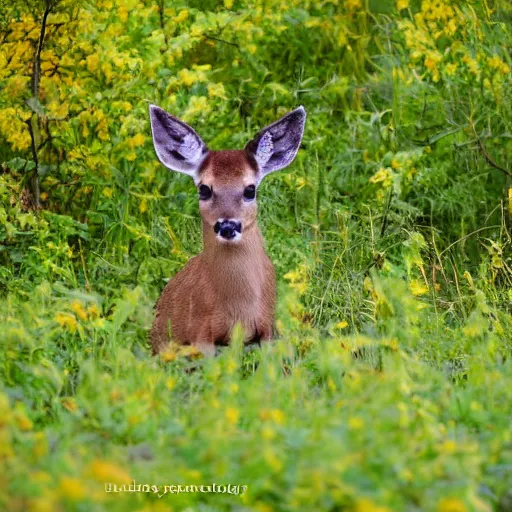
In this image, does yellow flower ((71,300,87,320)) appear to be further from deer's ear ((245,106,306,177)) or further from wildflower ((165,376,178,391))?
deer's ear ((245,106,306,177))

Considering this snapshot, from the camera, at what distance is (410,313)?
575cm

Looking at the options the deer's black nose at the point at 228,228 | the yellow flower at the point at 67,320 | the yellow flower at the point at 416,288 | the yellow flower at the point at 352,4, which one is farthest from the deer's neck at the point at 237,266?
the yellow flower at the point at 352,4

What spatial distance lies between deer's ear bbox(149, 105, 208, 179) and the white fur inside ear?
0.28m

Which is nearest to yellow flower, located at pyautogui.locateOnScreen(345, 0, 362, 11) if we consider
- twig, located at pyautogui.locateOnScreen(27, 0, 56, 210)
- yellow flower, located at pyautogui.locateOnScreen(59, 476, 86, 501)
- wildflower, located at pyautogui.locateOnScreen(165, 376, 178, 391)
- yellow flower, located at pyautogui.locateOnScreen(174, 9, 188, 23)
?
yellow flower, located at pyautogui.locateOnScreen(174, 9, 188, 23)

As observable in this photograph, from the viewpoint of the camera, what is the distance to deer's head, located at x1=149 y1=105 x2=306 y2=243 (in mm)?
6473

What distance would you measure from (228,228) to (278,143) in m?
0.77

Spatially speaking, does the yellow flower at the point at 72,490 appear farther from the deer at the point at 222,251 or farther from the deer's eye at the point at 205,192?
the deer's eye at the point at 205,192

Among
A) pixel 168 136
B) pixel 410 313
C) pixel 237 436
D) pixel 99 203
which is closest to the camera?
pixel 237 436

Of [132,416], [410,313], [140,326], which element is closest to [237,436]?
[132,416]

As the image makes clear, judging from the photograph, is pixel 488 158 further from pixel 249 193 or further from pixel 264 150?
pixel 249 193

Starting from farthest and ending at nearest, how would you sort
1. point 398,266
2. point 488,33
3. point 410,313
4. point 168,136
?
point 488,33
point 398,266
point 168,136
point 410,313

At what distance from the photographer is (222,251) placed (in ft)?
21.2

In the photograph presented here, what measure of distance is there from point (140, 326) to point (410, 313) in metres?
1.32

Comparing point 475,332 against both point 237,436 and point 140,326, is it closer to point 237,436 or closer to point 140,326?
point 140,326
